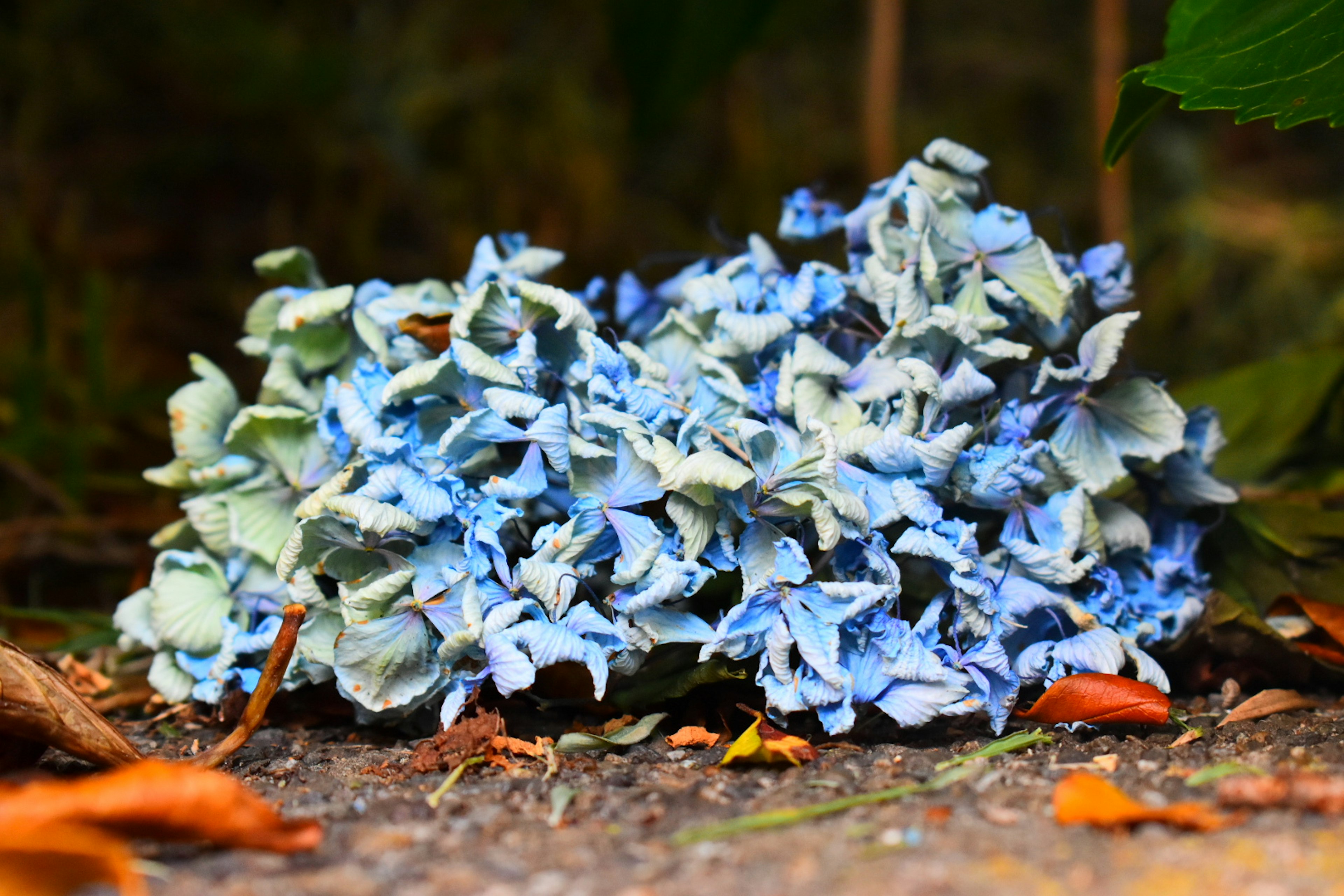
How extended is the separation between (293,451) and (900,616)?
534 millimetres

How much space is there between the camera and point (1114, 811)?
575 mm

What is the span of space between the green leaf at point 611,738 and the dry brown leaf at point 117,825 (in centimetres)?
23

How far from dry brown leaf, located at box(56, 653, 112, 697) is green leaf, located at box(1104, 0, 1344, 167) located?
101 centimetres

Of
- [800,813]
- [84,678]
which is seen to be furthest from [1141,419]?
[84,678]

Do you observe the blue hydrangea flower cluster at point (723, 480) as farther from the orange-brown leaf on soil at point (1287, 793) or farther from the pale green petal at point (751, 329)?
the orange-brown leaf on soil at point (1287, 793)

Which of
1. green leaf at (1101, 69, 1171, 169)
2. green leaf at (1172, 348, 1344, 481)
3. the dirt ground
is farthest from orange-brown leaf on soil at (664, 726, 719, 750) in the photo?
green leaf at (1172, 348, 1344, 481)

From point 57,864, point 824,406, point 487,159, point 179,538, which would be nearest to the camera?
point 57,864

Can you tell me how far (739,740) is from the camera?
745 mm

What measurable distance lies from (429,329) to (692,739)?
40 cm

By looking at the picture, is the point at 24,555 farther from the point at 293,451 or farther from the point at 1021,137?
the point at 1021,137

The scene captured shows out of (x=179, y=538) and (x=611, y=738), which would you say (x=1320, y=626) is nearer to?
(x=611, y=738)

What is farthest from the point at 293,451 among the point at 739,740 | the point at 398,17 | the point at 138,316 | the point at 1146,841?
the point at 398,17

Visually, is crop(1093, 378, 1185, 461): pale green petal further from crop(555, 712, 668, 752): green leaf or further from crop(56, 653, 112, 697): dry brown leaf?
crop(56, 653, 112, 697): dry brown leaf

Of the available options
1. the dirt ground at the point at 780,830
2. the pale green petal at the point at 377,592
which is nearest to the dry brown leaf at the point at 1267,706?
the dirt ground at the point at 780,830
